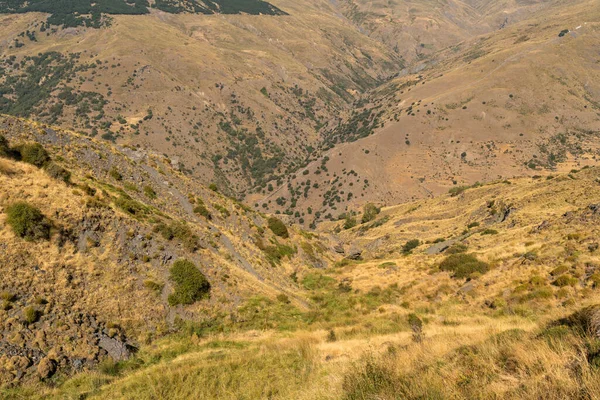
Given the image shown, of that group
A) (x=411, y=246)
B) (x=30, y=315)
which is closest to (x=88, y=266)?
(x=30, y=315)

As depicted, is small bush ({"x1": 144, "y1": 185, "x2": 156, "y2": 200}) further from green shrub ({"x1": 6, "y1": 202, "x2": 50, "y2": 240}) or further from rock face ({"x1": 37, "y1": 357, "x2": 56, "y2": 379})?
rock face ({"x1": 37, "y1": 357, "x2": 56, "y2": 379})

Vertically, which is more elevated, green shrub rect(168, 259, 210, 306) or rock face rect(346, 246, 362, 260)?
green shrub rect(168, 259, 210, 306)

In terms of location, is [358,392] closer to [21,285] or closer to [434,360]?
[434,360]

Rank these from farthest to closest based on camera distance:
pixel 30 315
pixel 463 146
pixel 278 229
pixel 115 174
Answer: pixel 463 146 < pixel 278 229 < pixel 115 174 < pixel 30 315

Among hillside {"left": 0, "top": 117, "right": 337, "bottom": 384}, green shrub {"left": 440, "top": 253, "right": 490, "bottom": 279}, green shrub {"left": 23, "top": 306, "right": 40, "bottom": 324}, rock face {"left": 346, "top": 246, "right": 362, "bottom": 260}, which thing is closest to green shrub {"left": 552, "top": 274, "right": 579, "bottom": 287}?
green shrub {"left": 440, "top": 253, "right": 490, "bottom": 279}

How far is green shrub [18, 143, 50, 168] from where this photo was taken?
939 inches

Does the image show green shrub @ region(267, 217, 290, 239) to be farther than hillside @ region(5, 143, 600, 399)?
Yes

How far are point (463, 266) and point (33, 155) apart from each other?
112 ft

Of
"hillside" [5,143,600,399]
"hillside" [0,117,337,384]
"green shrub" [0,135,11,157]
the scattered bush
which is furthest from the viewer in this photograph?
"green shrub" [0,135,11,157]

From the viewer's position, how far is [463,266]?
87.0 ft

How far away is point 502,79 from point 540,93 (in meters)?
21.6

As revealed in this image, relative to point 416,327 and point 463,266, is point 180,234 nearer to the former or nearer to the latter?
point 416,327

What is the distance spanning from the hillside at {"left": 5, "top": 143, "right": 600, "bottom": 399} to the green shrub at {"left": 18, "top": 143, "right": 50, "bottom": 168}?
55.6 ft

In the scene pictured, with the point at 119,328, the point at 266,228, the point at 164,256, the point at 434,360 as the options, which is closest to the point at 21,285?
the point at 119,328
